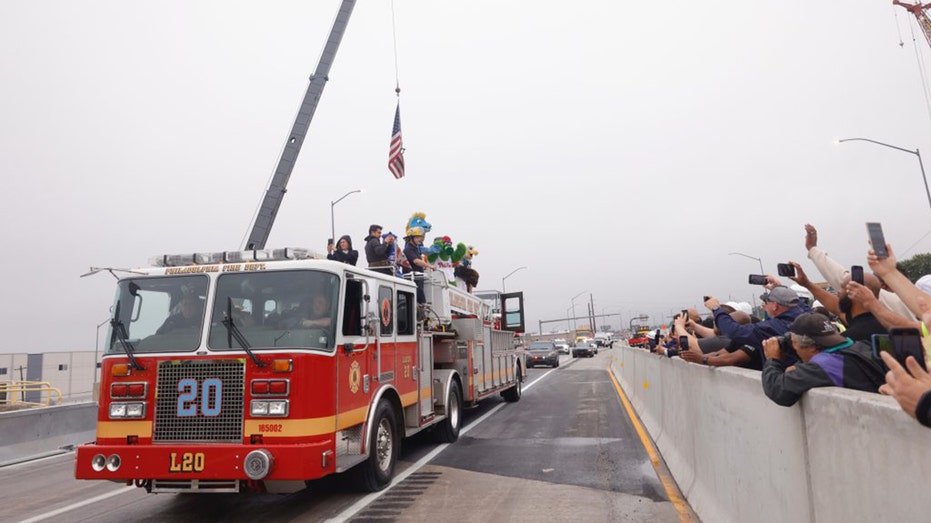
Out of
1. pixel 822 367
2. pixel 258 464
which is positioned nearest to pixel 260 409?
pixel 258 464

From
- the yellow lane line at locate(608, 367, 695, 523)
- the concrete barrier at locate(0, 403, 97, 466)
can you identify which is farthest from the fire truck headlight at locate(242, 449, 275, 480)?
the concrete barrier at locate(0, 403, 97, 466)

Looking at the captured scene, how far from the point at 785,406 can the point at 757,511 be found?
1023 mm

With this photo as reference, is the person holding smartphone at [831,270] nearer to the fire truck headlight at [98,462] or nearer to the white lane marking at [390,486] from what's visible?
the white lane marking at [390,486]

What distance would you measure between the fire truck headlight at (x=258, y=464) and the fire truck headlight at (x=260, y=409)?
34 centimetres

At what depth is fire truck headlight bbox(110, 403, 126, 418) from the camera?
232 inches

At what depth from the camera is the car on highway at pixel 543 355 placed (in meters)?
34.0

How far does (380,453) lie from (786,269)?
4.74 meters

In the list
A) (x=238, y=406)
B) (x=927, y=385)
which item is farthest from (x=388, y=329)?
(x=927, y=385)

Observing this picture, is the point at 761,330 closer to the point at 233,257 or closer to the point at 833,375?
the point at 833,375

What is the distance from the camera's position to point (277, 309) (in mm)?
6172

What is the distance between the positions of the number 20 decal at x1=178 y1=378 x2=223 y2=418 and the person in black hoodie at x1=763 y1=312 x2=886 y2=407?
186 inches

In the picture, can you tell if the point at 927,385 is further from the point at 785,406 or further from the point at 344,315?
the point at 344,315

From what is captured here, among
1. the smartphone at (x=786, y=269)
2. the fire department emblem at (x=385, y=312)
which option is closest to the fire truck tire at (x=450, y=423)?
the fire department emblem at (x=385, y=312)

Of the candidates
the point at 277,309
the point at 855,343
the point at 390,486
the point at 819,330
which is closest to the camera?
the point at 819,330
